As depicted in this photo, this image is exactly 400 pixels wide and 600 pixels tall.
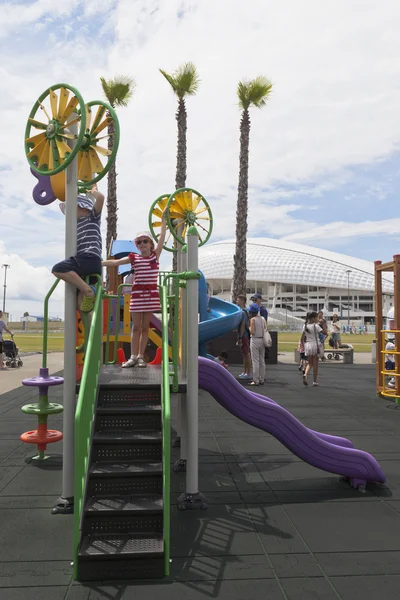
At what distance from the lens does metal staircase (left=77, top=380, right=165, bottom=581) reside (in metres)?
3.08

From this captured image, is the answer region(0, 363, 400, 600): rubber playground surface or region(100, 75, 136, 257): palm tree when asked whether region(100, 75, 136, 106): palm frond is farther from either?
region(0, 363, 400, 600): rubber playground surface

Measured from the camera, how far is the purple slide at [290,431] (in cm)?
463

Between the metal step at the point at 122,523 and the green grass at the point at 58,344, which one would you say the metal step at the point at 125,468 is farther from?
the green grass at the point at 58,344

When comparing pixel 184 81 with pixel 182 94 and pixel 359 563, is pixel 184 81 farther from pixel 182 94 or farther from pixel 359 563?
pixel 359 563

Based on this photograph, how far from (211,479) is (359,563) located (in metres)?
2.01

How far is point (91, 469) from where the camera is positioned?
11.8ft

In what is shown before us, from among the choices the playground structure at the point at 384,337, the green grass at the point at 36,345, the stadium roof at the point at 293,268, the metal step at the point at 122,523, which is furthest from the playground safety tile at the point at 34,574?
the stadium roof at the point at 293,268

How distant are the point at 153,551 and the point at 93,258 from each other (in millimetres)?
2332

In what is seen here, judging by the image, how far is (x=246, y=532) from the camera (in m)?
3.73

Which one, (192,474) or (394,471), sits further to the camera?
(394,471)

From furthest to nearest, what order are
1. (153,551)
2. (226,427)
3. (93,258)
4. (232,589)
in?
1. (226,427)
2. (93,258)
3. (153,551)
4. (232,589)

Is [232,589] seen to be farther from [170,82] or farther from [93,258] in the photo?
[170,82]

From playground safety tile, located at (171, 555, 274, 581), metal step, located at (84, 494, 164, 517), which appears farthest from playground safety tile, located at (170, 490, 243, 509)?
playground safety tile, located at (171, 555, 274, 581)

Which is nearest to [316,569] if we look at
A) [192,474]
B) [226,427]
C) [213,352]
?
[192,474]
